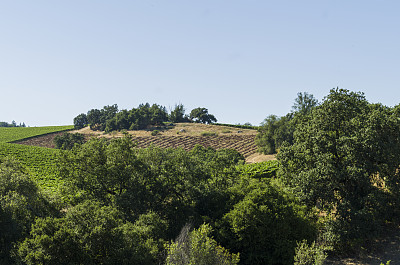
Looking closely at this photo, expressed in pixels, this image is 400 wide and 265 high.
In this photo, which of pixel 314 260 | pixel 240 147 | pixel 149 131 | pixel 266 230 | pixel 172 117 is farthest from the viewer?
pixel 172 117

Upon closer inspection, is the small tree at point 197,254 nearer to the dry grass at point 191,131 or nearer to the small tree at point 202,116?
A: the dry grass at point 191,131

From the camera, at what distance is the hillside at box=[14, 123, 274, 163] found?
107m

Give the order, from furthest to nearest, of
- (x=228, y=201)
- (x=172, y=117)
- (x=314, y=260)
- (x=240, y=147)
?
1. (x=172, y=117)
2. (x=240, y=147)
3. (x=228, y=201)
4. (x=314, y=260)

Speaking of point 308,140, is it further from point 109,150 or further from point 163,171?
point 109,150

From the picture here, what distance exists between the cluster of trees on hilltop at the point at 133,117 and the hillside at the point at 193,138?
536cm

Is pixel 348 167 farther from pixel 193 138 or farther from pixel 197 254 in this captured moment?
pixel 193 138

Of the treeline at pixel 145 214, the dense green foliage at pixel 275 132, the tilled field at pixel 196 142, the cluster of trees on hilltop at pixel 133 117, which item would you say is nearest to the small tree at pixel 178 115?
the cluster of trees on hilltop at pixel 133 117

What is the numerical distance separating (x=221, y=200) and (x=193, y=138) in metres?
87.4

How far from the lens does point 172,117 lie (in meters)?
152

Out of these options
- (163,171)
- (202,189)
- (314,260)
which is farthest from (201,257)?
(163,171)

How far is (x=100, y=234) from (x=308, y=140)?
20456mm

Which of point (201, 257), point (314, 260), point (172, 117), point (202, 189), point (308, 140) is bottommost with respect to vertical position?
point (314, 260)

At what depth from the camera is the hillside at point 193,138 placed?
106688 mm

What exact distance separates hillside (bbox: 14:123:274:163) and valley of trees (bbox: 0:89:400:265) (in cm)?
6420
